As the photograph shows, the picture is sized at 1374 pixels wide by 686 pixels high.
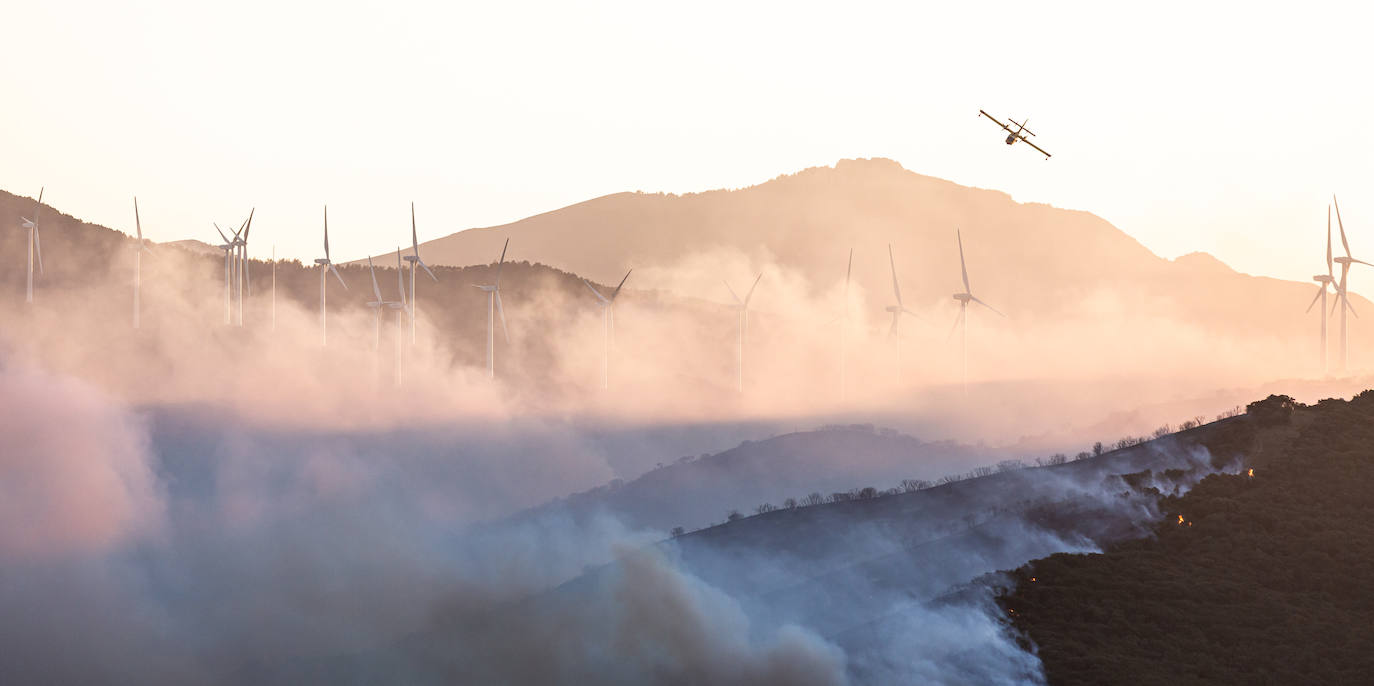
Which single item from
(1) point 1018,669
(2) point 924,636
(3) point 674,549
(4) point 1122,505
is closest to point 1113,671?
(1) point 1018,669

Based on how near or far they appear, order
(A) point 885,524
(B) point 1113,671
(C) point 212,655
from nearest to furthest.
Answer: (B) point 1113,671
(C) point 212,655
(A) point 885,524

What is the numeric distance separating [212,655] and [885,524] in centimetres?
9504

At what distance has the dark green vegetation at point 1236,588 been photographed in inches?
5128

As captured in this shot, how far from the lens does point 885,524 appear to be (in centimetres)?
19112

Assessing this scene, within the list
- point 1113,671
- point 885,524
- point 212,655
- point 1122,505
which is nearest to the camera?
point 1113,671

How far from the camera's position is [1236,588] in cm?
14662

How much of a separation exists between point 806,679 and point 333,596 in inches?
2375

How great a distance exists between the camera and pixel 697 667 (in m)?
144

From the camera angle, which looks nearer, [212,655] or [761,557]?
[212,655]

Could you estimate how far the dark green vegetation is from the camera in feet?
427

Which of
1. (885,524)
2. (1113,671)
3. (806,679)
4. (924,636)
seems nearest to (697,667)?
(806,679)

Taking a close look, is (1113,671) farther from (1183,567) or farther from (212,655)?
(212,655)

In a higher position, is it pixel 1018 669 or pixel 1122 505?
pixel 1122 505

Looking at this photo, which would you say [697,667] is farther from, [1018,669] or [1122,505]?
[1122,505]
